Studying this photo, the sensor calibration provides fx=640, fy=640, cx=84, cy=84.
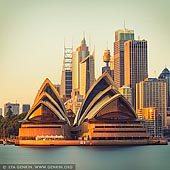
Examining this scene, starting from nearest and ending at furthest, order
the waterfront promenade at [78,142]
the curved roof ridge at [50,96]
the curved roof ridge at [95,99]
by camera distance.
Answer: the waterfront promenade at [78,142] → the curved roof ridge at [95,99] → the curved roof ridge at [50,96]

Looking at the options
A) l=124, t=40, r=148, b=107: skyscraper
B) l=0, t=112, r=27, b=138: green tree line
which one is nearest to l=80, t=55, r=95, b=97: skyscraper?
l=124, t=40, r=148, b=107: skyscraper

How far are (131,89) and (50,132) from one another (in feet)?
26.9

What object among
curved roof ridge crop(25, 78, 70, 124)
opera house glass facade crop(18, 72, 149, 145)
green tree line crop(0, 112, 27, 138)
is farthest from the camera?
green tree line crop(0, 112, 27, 138)

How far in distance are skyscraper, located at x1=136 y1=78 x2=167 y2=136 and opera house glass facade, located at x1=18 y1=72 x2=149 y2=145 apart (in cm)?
700

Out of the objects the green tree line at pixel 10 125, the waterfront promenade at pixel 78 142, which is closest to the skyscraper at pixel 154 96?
the green tree line at pixel 10 125

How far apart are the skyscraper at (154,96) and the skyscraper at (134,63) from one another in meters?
0.32

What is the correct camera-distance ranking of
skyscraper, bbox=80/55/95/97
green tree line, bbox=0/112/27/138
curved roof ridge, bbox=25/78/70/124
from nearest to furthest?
curved roof ridge, bbox=25/78/70/124 < green tree line, bbox=0/112/27/138 < skyscraper, bbox=80/55/95/97

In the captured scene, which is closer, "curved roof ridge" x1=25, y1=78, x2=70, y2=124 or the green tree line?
"curved roof ridge" x1=25, y1=78, x2=70, y2=124

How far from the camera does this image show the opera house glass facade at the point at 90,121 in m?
17.8

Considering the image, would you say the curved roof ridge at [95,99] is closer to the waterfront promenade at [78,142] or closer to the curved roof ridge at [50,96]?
the curved roof ridge at [50,96]

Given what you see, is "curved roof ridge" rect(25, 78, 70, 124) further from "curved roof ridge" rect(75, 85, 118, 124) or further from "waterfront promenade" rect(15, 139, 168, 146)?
"waterfront promenade" rect(15, 139, 168, 146)

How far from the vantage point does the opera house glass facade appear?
17812mm

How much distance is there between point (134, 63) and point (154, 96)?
1773 millimetres

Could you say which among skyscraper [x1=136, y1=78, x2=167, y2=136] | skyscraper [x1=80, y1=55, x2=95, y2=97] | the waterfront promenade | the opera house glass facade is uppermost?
skyscraper [x1=80, y1=55, x2=95, y2=97]
